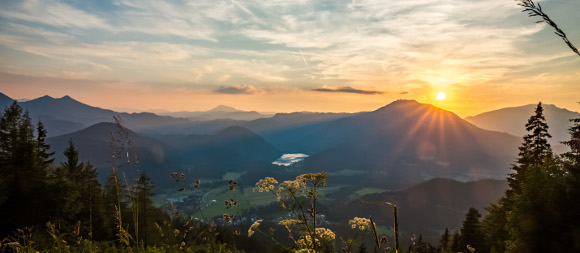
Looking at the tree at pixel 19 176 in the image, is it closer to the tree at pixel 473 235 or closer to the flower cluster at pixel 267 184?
the flower cluster at pixel 267 184

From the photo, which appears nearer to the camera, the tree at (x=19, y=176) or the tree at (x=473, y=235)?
the tree at (x=19, y=176)

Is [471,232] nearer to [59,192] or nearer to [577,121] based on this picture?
[577,121]

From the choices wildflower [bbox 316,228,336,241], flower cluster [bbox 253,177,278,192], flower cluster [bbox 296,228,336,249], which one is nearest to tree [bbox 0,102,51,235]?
flower cluster [bbox 253,177,278,192]

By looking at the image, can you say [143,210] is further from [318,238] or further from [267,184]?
[318,238]

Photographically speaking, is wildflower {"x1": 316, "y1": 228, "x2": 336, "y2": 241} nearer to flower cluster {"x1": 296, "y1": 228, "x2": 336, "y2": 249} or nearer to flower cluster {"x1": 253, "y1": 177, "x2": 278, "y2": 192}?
flower cluster {"x1": 296, "y1": 228, "x2": 336, "y2": 249}

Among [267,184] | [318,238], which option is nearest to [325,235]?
[318,238]

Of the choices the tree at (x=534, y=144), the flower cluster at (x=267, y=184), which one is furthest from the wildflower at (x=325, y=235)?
the tree at (x=534, y=144)

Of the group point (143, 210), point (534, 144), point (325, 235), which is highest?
point (534, 144)

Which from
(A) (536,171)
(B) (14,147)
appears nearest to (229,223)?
(A) (536,171)

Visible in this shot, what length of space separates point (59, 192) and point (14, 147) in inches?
229

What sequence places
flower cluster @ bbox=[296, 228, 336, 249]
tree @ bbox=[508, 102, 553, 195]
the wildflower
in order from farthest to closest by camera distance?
1. tree @ bbox=[508, 102, 553, 195]
2. the wildflower
3. flower cluster @ bbox=[296, 228, 336, 249]

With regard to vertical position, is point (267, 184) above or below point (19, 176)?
above

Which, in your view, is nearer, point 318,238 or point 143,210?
point 318,238

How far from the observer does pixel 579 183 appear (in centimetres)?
1455
